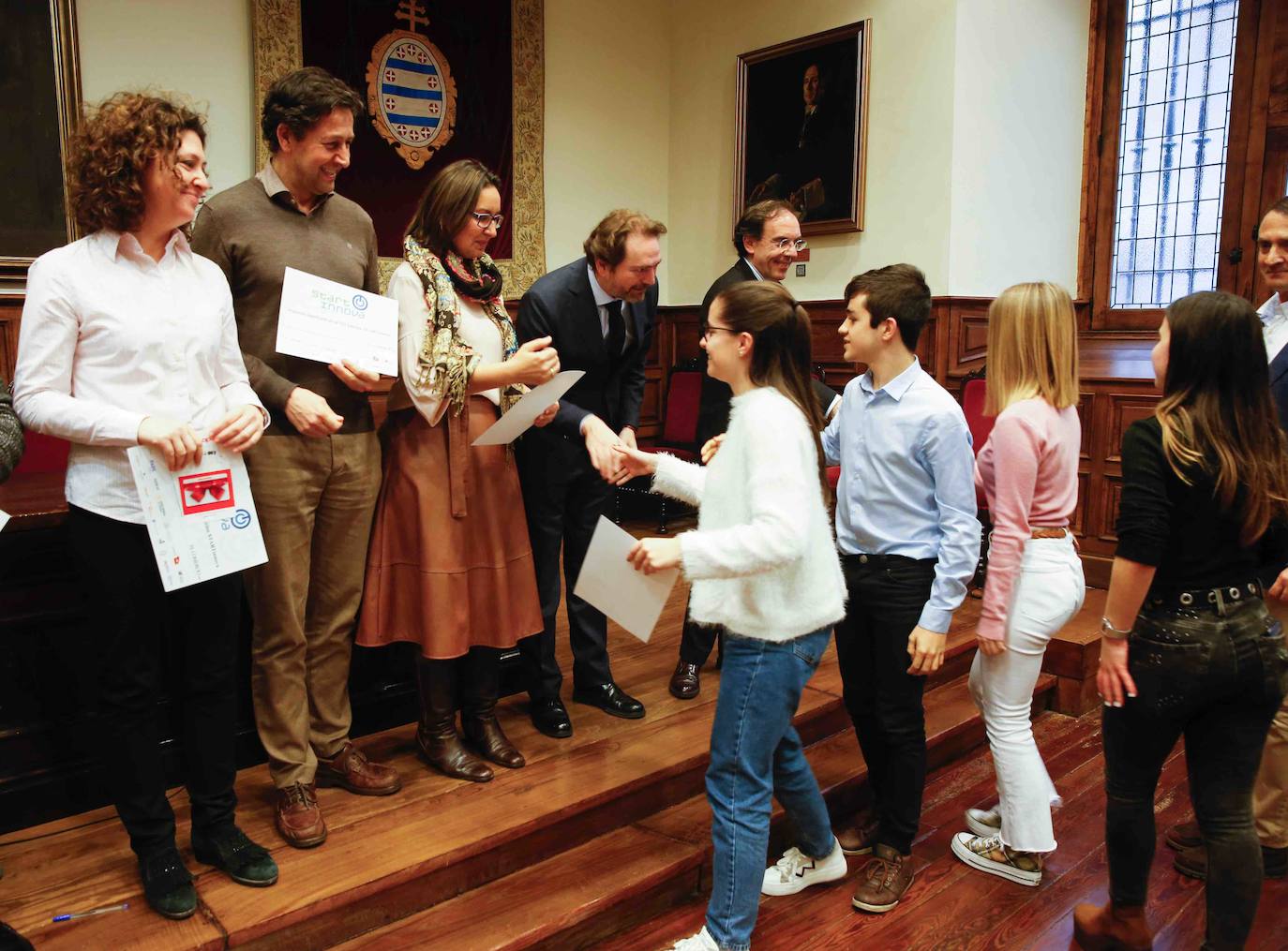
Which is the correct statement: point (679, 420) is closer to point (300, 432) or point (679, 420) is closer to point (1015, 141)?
point (1015, 141)

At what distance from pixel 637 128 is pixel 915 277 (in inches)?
173

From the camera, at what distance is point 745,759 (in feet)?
6.27

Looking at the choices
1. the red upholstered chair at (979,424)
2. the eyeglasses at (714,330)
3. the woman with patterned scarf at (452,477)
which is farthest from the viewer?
the red upholstered chair at (979,424)

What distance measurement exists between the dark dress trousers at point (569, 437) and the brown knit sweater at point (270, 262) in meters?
0.57

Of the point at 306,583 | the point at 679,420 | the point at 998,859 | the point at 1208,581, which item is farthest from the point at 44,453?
the point at 679,420

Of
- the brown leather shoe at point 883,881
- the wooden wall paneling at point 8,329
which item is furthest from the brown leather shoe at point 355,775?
the wooden wall paneling at point 8,329

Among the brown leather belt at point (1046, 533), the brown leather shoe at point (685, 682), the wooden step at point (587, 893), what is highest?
the brown leather belt at point (1046, 533)

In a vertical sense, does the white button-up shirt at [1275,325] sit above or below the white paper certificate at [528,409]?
above

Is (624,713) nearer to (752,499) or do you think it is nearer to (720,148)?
(752,499)

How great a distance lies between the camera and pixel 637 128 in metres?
6.23

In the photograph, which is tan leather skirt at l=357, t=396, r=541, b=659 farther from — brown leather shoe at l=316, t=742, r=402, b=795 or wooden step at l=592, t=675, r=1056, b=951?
wooden step at l=592, t=675, r=1056, b=951

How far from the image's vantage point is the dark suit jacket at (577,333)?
2639 mm

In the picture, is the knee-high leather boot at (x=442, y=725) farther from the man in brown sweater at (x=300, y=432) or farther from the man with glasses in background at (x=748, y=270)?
the man with glasses in background at (x=748, y=270)

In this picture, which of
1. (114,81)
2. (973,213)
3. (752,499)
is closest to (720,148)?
(973,213)
